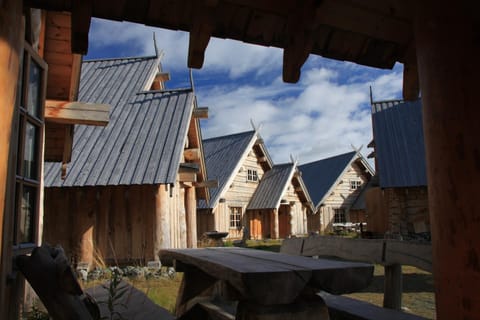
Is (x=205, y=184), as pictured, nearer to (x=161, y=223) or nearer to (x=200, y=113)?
(x=200, y=113)

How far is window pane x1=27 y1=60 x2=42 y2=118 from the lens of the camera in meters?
4.10

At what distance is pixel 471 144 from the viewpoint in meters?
1.23

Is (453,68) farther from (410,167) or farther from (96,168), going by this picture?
(410,167)

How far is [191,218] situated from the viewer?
43.1 ft

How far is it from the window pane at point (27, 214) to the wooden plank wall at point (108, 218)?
5833 mm

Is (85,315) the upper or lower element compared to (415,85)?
lower

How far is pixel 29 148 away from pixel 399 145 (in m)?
13.4

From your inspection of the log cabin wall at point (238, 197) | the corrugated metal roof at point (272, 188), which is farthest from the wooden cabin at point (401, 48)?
the corrugated metal roof at point (272, 188)

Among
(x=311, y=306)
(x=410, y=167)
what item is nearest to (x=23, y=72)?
(x=311, y=306)

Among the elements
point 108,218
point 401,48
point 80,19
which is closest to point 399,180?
point 108,218

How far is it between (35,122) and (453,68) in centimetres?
397

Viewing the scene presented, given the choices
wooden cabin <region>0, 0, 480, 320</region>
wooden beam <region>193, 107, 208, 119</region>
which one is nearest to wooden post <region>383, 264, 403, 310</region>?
wooden cabin <region>0, 0, 480, 320</region>

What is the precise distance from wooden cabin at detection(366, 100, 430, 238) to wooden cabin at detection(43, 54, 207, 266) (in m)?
6.61

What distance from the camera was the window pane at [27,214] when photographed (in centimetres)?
390
